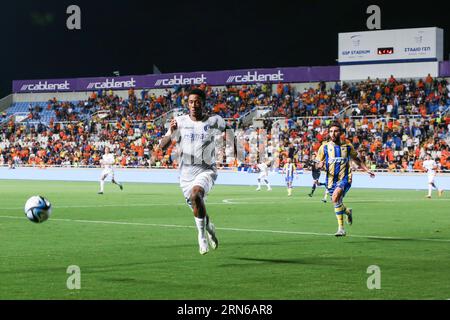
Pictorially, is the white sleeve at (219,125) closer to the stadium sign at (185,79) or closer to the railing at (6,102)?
the stadium sign at (185,79)

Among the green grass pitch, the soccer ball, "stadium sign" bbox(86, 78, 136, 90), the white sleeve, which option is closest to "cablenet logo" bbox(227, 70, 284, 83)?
"stadium sign" bbox(86, 78, 136, 90)

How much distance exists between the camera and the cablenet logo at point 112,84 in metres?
70.3

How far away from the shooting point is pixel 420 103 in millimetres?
53406

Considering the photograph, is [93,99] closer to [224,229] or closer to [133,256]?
[224,229]

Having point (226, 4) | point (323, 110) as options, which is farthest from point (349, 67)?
point (226, 4)

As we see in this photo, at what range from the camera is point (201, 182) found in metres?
13.9

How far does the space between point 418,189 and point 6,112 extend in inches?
1710

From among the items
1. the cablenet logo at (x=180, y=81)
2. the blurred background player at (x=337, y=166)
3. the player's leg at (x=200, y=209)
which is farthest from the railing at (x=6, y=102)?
the player's leg at (x=200, y=209)

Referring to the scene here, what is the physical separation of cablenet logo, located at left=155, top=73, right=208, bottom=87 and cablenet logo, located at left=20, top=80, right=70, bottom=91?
953 cm

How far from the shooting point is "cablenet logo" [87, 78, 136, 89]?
70.3m

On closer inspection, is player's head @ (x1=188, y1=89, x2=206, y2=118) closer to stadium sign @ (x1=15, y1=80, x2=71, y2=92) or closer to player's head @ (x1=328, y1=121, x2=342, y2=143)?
player's head @ (x1=328, y1=121, x2=342, y2=143)

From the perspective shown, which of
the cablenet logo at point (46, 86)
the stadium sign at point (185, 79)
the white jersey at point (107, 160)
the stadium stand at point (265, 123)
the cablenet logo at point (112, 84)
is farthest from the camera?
the cablenet logo at point (46, 86)

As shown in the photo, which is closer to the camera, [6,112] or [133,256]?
[133,256]

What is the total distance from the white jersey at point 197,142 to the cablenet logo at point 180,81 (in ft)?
172
